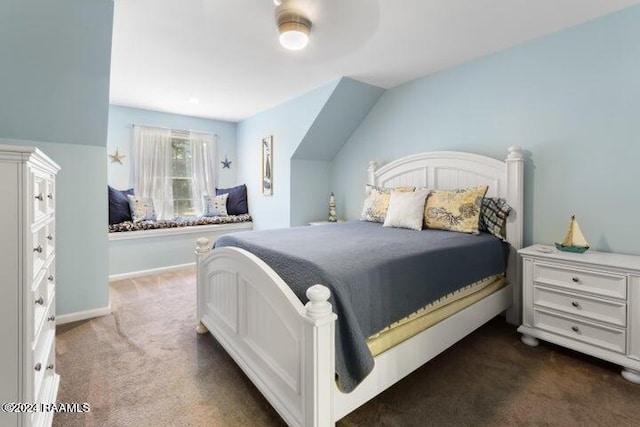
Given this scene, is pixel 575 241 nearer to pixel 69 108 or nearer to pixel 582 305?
pixel 582 305

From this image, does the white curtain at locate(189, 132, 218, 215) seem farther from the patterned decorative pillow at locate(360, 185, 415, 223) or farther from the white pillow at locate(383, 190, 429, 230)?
the white pillow at locate(383, 190, 429, 230)

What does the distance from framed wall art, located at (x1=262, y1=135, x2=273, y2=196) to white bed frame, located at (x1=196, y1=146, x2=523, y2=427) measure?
2197 millimetres

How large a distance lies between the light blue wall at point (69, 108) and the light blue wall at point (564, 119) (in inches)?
112

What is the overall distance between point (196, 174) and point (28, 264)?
3.96 metres

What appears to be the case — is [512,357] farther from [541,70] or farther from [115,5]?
[115,5]

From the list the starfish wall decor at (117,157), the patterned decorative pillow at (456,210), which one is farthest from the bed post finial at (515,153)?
the starfish wall decor at (117,157)

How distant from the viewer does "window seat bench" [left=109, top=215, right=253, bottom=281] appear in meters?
3.64

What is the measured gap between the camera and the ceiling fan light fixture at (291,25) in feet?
6.02

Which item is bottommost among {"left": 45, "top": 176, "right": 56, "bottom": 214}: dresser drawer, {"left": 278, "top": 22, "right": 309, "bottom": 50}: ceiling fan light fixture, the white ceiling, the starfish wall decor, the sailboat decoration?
the sailboat decoration

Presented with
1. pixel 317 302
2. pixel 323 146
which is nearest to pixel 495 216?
pixel 317 302

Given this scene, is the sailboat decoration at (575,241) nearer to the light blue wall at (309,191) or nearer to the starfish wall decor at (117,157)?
the light blue wall at (309,191)

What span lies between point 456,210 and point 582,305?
96cm

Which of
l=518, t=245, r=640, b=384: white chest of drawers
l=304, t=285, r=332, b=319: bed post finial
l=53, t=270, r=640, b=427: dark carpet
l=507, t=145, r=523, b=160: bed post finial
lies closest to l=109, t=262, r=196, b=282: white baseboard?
l=53, t=270, r=640, b=427: dark carpet

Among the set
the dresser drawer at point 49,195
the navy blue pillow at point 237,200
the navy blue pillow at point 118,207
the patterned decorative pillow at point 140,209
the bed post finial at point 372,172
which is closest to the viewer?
the dresser drawer at point 49,195
